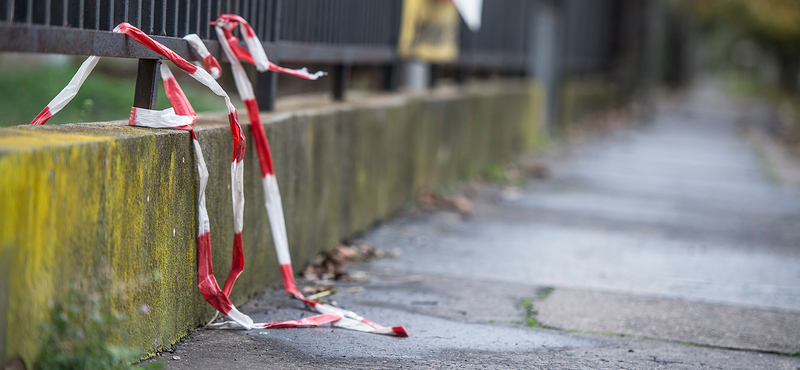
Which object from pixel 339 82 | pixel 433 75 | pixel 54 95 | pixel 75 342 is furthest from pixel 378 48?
pixel 54 95

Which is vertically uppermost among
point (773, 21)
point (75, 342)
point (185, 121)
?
point (773, 21)

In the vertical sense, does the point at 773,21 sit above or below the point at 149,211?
above

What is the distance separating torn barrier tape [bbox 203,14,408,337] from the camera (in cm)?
342

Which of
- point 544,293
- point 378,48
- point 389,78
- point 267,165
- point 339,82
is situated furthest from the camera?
point 389,78

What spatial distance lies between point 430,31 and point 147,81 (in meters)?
4.51

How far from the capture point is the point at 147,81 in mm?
2998

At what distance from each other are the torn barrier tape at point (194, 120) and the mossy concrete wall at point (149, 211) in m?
0.04

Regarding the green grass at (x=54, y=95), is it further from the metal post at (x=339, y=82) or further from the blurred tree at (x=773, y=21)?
the blurred tree at (x=773, y=21)

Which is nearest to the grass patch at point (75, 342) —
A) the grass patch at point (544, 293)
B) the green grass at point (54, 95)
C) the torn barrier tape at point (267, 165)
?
the torn barrier tape at point (267, 165)

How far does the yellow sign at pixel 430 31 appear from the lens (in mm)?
6750

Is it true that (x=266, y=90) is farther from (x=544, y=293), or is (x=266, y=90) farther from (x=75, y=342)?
(x=75, y=342)

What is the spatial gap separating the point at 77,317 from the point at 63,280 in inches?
5.0

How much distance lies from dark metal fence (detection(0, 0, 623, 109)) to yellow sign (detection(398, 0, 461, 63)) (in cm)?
23

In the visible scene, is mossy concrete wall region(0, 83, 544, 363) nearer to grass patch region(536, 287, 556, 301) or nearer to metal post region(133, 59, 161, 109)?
metal post region(133, 59, 161, 109)
